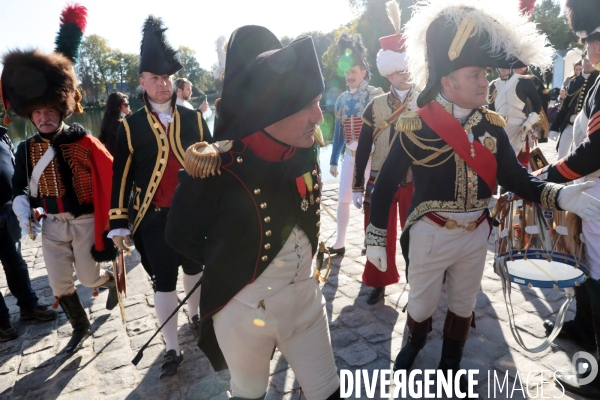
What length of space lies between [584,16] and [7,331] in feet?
19.2

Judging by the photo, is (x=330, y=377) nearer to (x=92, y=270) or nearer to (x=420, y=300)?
(x=420, y=300)

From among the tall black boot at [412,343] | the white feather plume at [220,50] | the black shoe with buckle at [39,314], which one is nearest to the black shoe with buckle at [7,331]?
the black shoe with buckle at [39,314]

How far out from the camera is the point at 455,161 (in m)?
2.83

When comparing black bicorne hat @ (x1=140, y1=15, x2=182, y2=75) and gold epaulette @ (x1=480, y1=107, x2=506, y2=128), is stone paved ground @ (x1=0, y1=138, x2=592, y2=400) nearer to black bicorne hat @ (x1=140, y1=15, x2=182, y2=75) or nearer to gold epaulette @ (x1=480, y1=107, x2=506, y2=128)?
gold epaulette @ (x1=480, y1=107, x2=506, y2=128)

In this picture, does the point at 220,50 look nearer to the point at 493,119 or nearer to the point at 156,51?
the point at 156,51

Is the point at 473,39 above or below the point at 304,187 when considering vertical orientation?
above

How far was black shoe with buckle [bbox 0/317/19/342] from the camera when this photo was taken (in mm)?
4340

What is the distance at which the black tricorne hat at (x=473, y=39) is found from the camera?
8.61 feet

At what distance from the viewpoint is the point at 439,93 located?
2.93 metres

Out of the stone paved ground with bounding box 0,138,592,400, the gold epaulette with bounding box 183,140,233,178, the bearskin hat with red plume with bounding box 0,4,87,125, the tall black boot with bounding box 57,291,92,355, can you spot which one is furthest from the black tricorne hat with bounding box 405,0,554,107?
the tall black boot with bounding box 57,291,92,355

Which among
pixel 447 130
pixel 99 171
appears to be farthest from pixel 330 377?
pixel 99 171

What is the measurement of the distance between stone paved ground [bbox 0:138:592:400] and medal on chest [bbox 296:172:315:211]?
5.72ft

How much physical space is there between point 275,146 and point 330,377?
1.22 meters

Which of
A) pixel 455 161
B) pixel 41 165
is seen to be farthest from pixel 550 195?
pixel 41 165
